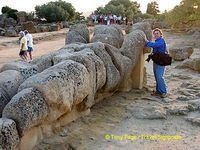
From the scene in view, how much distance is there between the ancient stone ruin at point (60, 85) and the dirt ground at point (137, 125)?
0.66 feet

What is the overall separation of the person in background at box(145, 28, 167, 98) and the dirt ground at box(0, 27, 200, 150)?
0.20 meters

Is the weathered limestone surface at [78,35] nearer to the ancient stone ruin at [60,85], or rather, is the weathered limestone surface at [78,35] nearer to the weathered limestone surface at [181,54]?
the ancient stone ruin at [60,85]

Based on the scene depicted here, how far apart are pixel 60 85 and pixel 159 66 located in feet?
10.7

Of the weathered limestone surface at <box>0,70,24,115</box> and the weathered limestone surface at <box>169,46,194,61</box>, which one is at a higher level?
the weathered limestone surface at <box>0,70,24,115</box>

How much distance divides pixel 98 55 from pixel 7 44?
666 inches

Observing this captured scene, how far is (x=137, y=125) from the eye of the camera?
711 cm

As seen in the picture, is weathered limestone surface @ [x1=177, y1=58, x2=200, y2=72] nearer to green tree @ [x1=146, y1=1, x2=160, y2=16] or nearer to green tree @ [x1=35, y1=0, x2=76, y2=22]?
green tree @ [x1=35, y1=0, x2=76, y2=22]

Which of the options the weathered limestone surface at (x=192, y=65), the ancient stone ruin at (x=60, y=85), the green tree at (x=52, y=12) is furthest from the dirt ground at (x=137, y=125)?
the green tree at (x=52, y=12)

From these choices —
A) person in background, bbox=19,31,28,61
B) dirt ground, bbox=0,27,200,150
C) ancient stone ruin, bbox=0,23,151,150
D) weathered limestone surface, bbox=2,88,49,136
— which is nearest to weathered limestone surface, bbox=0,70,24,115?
ancient stone ruin, bbox=0,23,151,150

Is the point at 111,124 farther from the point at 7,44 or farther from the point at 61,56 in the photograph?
the point at 7,44

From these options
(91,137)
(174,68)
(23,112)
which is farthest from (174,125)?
(174,68)

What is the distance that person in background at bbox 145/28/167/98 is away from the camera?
849 centimetres

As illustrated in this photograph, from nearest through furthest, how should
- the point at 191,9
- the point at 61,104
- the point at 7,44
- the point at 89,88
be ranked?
1. the point at 61,104
2. the point at 89,88
3. the point at 7,44
4. the point at 191,9

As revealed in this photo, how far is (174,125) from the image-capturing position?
7.13 meters
